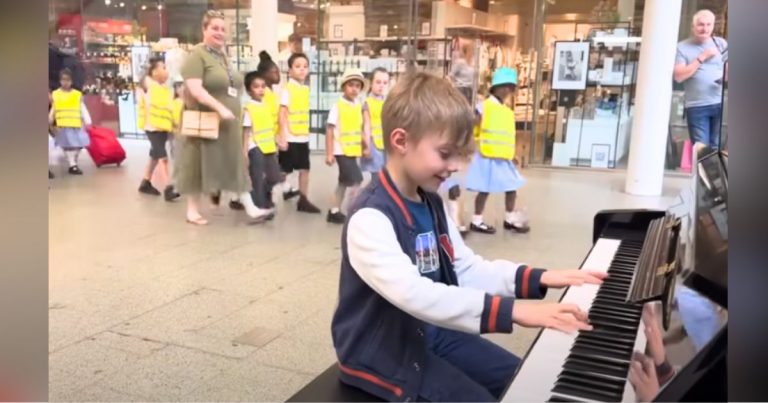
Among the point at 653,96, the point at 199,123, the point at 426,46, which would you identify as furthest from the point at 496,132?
the point at 426,46

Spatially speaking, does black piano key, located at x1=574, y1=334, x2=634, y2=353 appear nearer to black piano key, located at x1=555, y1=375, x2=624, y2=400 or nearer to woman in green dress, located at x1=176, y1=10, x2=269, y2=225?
black piano key, located at x1=555, y1=375, x2=624, y2=400

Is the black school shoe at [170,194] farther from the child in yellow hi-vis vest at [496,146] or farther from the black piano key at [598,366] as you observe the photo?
the black piano key at [598,366]

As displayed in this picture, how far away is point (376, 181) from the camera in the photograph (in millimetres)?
1473

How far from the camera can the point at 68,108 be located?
7887 millimetres

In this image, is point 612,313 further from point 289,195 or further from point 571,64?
point 571,64

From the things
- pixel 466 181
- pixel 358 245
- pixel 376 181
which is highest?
pixel 376 181

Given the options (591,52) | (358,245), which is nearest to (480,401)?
(358,245)

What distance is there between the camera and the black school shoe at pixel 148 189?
22.9ft

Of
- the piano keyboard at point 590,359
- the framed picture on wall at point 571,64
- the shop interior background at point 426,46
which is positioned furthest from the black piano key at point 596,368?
the framed picture on wall at point 571,64

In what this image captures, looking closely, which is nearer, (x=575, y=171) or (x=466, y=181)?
(x=466, y=181)

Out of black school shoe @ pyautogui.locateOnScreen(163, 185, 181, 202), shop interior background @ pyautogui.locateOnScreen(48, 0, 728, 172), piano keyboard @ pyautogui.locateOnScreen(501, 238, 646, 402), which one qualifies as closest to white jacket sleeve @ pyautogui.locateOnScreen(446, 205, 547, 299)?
piano keyboard @ pyautogui.locateOnScreen(501, 238, 646, 402)

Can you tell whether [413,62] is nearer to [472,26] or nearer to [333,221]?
[472,26]

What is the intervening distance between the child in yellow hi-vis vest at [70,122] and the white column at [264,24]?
2.43 metres

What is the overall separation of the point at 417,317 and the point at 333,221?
14.7 ft
